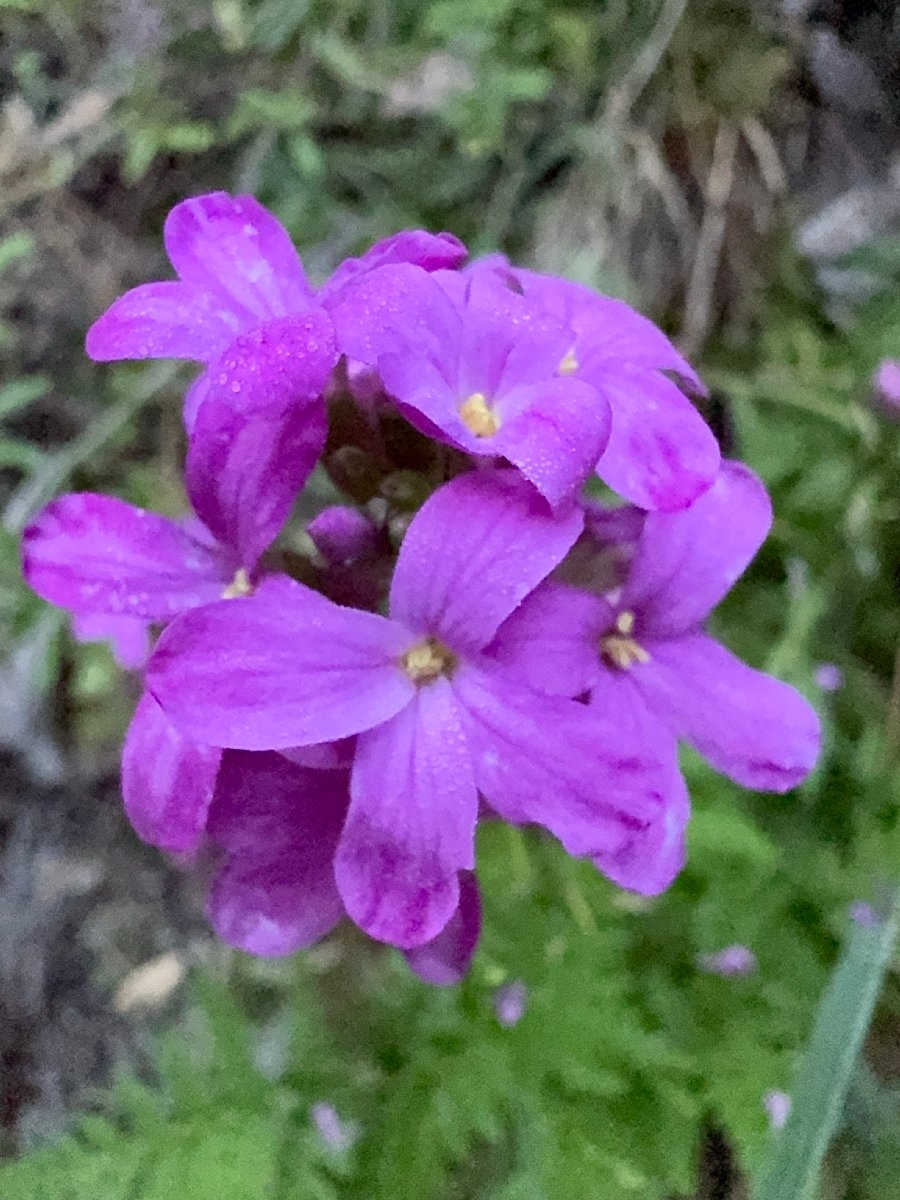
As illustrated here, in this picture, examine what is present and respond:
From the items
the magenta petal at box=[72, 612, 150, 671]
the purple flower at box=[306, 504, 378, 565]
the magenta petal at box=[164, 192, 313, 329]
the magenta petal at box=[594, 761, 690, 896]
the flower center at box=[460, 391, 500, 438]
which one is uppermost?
the magenta petal at box=[164, 192, 313, 329]

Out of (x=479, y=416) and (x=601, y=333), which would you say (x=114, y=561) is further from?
(x=601, y=333)

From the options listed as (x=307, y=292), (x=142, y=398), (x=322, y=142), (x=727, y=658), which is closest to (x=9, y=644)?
(x=142, y=398)

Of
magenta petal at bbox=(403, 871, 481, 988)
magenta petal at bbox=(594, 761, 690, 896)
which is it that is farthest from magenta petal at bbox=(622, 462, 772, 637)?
magenta petal at bbox=(403, 871, 481, 988)

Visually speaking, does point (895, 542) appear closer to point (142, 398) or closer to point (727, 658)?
point (727, 658)

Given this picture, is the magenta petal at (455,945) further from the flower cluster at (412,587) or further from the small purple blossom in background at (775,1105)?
the small purple blossom in background at (775,1105)

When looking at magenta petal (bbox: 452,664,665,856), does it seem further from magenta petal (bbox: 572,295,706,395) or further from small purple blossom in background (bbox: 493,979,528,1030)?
small purple blossom in background (bbox: 493,979,528,1030)

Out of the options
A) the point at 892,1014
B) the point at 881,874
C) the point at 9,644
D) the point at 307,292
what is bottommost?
the point at 9,644

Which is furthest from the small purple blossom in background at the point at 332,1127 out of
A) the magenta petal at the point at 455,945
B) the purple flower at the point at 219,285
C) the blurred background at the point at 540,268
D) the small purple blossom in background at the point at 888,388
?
the small purple blossom in background at the point at 888,388

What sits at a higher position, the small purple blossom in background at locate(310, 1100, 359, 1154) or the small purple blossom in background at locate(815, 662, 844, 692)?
the small purple blossom in background at locate(815, 662, 844, 692)
